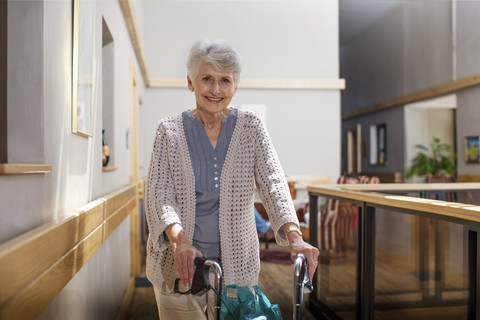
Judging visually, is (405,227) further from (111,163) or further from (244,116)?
(244,116)

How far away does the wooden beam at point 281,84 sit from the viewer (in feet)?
25.7

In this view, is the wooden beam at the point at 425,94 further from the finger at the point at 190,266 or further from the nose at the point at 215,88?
the finger at the point at 190,266

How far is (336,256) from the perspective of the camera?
6234mm

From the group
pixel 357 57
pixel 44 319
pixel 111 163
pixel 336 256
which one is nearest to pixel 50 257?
pixel 44 319

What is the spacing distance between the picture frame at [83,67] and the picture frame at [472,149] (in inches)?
328

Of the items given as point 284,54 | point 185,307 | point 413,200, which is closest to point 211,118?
point 185,307

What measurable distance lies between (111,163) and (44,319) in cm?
217

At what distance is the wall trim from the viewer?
105 centimetres

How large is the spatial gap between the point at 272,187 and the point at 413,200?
3.24ft

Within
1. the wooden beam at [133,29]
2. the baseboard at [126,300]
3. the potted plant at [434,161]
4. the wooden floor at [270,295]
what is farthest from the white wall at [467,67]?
the baseboard at [126,300]

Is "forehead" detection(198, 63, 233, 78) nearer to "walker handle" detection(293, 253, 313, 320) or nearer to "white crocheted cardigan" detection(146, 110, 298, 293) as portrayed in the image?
"white crocheted cardigan" detection(146, 110, 298, 293)

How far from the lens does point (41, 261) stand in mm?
1309

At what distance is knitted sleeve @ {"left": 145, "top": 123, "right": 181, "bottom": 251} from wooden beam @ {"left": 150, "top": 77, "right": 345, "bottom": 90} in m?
6.31

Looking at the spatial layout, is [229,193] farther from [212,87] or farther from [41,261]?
[41,261]
